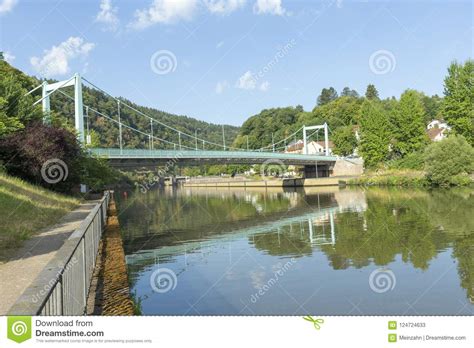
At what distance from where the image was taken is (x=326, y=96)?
129375mm

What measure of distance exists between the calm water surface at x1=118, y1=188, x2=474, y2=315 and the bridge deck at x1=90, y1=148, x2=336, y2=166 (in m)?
15.0

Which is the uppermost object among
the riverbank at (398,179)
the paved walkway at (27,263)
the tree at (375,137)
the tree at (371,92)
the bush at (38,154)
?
the tree at (371,92)

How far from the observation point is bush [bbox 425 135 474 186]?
4012 centimetres

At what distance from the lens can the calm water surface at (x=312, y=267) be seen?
8.84 m

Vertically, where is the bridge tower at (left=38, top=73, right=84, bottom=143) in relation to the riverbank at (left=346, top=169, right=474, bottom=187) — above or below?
above

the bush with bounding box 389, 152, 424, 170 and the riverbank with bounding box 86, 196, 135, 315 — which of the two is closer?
the riverbank with bounding box 86, 196, 135, 315

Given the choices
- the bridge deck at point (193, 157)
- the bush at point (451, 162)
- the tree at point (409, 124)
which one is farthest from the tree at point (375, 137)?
the bush at point (451, 162)

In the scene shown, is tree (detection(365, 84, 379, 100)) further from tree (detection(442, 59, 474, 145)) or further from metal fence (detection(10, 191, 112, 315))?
metal fence (detection(10, 191, 112, 315))

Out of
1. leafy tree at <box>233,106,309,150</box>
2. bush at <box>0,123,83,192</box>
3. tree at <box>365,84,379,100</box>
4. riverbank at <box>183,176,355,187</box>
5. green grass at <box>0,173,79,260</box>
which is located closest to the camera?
green grass at <box>0,173,79,260</box>

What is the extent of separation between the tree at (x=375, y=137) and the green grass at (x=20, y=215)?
45.8 metres

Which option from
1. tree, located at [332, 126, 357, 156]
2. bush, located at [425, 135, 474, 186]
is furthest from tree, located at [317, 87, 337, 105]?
bush, located at [425, 135, 474, 186]

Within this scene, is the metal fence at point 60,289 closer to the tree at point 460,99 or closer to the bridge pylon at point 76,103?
the bridge pylon at point 76,103

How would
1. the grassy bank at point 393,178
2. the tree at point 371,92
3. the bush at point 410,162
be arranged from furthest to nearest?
the tree at point 371,92 < the bush at point 410,162 < the grassy bank at point 393,178
